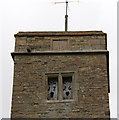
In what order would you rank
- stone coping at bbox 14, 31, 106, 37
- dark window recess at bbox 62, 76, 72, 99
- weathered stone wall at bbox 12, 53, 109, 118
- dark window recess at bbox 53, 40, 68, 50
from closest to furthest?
weathered stone wall at bbox 12, 53, 109, 118 < dark window recess at bbox 62, 76, 72, 99 < dark window recess at bbox 53, 40, 68, 50 < stone coping at bbox 14, 31, 106, 37

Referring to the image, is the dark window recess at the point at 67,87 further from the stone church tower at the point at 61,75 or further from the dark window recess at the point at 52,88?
the dark window recess at the point at 52,88

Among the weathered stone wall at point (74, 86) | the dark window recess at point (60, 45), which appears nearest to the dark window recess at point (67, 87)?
the weathered stone wall at point (74, 86)

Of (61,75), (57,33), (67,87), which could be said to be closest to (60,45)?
(57,33)

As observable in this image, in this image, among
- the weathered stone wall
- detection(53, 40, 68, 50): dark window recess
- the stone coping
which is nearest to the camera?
the weathered stone wall

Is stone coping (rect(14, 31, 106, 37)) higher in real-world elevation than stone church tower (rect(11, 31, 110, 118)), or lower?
higher

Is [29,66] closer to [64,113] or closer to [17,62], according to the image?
[17,62]

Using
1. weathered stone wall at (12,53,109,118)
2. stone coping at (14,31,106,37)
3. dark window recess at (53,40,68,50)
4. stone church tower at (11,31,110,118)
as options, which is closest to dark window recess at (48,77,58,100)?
stone church tower at (11,31,110,118)

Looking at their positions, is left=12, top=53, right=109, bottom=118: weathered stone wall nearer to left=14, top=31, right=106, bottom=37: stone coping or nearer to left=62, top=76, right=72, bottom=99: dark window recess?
left=62, top=76, right=72, bottom=99: dark window recess

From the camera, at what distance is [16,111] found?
61.6 feet

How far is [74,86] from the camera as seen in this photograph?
1930 centimetres

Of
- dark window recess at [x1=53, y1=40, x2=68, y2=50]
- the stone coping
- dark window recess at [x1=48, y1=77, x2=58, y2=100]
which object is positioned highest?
the stone coping

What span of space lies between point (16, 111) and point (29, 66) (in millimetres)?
1940

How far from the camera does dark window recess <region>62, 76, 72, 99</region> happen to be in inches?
759

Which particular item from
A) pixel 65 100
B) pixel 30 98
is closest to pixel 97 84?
pixel 65 100
